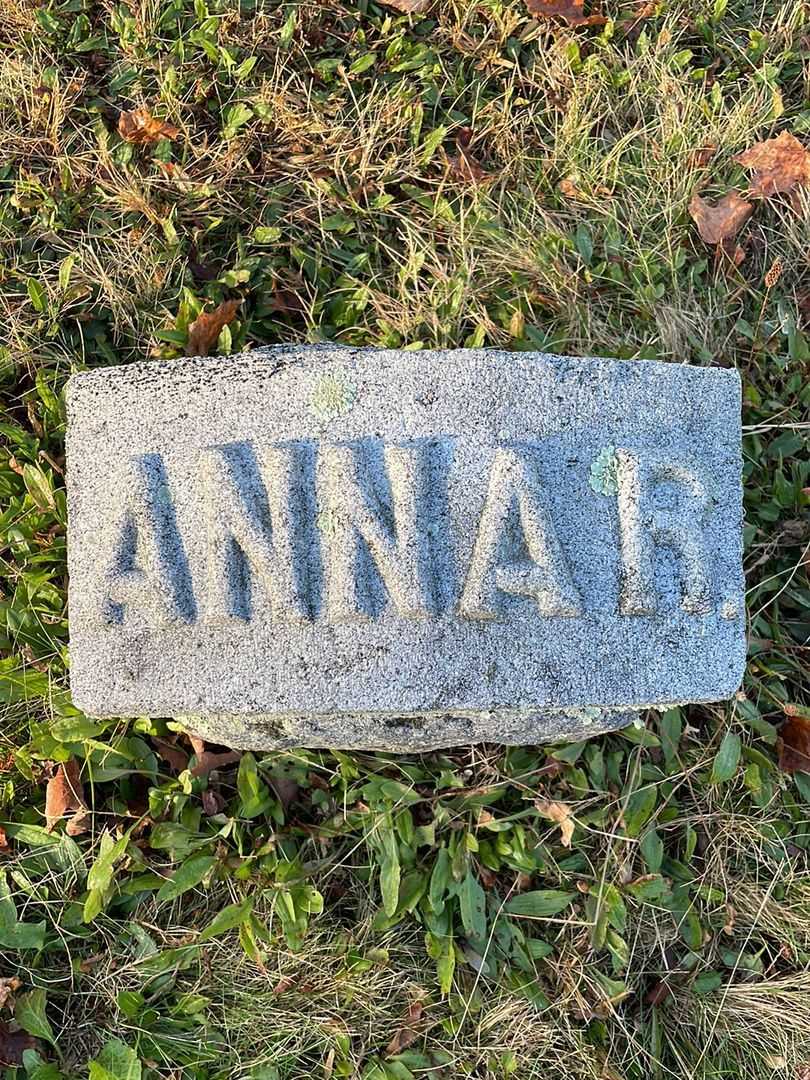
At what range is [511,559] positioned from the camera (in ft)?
5.37

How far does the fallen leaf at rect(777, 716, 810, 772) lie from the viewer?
7.60 ft

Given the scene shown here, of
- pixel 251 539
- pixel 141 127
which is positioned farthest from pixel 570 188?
pixel 251 539

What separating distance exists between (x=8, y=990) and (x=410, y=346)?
1.93 meters

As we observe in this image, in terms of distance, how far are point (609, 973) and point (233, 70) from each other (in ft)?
8.90

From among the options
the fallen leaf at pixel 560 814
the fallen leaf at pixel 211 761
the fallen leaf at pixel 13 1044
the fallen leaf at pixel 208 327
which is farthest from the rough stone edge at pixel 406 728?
the fallen leaf at pixel 208 327

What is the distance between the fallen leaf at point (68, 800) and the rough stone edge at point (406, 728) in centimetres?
37

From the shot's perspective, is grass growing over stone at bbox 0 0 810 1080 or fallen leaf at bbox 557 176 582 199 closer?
grass growing over stone at bbox 0 0 810 1080

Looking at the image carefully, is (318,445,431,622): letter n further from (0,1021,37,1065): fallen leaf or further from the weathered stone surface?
(0,1021,37,1065): fallen leaf

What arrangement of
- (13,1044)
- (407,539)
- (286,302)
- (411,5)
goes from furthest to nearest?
(411,5) → (286,302) → (13,1044) → (407,539)

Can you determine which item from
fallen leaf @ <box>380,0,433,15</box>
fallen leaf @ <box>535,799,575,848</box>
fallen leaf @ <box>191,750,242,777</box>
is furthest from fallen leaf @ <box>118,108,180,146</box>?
fallen leaf @ <box>535,799,575,848</box>

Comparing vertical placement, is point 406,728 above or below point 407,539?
below

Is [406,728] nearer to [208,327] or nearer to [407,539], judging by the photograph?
[407,539]

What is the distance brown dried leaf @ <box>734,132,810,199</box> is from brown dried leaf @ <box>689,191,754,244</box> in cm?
8

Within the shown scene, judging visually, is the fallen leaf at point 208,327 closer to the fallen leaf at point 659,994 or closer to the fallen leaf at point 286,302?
the fallen leaf at point 286,302
